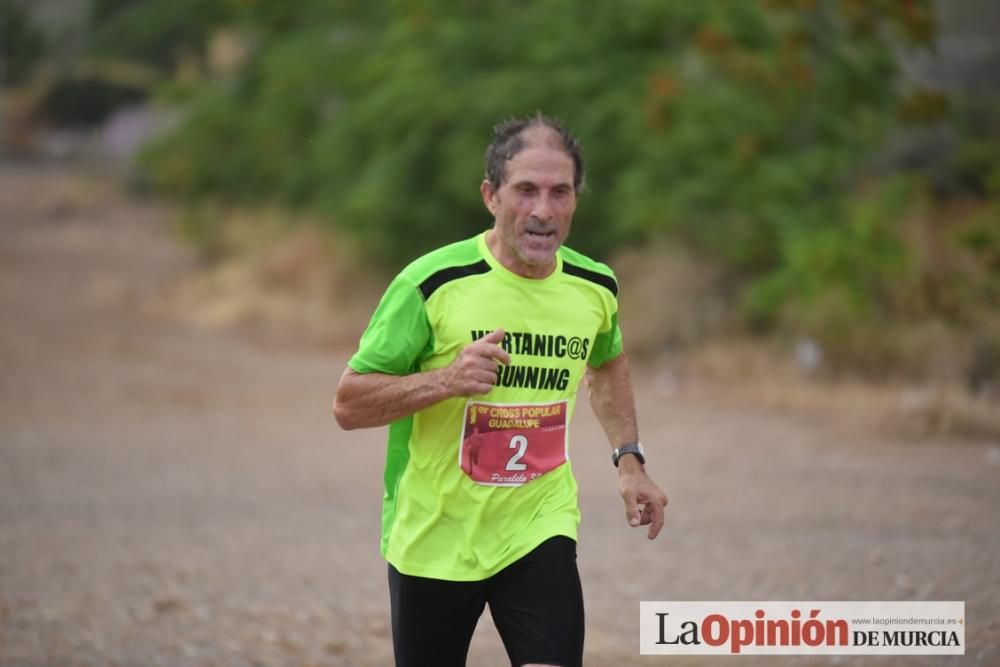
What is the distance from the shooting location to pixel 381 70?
23.2m

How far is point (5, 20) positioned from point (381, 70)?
37.1 meters

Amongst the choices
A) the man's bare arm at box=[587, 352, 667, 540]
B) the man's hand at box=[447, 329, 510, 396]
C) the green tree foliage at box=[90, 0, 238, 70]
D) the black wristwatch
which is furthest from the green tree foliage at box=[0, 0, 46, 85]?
the man's hand at box=[447, 329, 510, 396]

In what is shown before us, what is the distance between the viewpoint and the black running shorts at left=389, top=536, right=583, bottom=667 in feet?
13.5

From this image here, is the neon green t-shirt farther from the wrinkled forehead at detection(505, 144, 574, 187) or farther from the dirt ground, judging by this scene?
the dirt ground

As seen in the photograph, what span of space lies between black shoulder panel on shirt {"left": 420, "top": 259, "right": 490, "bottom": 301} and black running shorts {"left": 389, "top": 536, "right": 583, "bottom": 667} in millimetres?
789

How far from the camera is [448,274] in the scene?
4.15 m

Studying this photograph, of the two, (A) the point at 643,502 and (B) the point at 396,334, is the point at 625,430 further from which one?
(B) the point at 396,334

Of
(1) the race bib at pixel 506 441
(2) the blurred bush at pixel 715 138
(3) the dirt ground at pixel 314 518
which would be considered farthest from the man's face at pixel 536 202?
(2) the blurred bush at pixel 715 138

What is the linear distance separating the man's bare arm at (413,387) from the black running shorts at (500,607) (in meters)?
0.48

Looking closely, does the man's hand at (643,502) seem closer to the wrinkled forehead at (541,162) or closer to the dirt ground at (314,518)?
the wrinkled forehead at (541,162)

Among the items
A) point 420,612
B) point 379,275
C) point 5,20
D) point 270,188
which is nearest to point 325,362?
point 379,275

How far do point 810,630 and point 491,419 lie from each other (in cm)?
245

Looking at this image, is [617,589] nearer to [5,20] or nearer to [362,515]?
[362,515]

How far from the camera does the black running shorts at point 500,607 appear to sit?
4.11m
